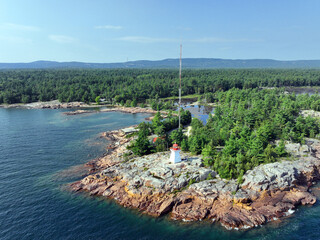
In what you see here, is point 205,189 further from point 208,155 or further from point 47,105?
point 47,105

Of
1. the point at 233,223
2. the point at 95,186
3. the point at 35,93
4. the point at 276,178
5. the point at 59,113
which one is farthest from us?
the point at 35,93

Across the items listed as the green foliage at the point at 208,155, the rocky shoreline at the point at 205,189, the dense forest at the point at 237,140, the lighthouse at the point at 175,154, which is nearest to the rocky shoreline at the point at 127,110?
the dense forest at the point at 237,140

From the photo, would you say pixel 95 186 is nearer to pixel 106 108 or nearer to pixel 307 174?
pixel 307 174

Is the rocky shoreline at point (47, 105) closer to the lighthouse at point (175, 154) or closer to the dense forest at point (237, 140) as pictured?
the dense forest at point (237, 140)

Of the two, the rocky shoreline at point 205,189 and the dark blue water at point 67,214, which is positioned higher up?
the rocky shoreline at point 205,189

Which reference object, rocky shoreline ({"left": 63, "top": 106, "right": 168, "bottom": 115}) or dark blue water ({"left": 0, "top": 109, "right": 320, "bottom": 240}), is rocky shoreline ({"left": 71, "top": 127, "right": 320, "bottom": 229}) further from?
rocky shoreline ({"left": 63, "top": 106, "right": 168, "bottom": 115})

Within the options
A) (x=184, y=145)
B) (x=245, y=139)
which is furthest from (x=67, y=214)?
(x=245, y=139)

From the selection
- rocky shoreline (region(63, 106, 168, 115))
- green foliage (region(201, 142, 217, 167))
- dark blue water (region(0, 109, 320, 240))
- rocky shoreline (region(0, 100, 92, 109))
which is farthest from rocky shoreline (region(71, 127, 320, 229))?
rocky shoreline (region(0, 100, 92, 109))

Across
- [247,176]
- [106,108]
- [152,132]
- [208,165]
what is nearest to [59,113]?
[106,108]
